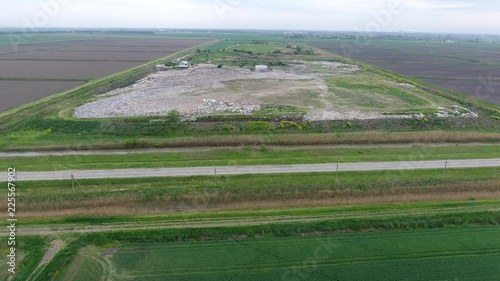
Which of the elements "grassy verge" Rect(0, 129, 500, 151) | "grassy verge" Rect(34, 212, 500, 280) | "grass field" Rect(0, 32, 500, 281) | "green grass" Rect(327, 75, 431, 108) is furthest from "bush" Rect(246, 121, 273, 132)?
"grassy verge" Rect(34, 212, 500, 280)

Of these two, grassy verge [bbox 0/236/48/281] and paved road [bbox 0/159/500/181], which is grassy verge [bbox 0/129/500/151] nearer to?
paved road [bbox 0/159/500/181]

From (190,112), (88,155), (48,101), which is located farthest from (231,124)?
(48,101)

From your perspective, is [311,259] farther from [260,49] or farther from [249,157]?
[260,49]

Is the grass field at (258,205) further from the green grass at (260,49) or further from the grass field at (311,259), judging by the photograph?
the green grass at (260,49)

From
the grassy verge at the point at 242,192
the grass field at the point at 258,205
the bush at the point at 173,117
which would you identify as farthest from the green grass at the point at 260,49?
the grassy verge at the point at 242,192

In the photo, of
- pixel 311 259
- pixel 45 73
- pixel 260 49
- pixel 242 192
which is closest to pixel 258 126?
pixel 242 192

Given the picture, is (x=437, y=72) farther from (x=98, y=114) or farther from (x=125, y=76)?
(x=98, y=114)
